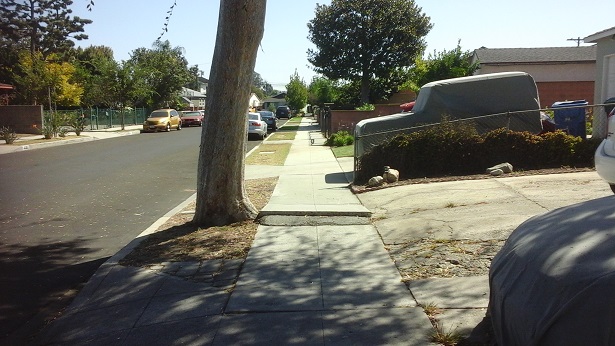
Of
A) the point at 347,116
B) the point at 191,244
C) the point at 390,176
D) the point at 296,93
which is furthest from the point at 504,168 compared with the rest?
the point at 296,93

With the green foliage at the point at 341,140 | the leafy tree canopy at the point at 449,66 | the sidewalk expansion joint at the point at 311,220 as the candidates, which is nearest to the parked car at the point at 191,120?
the leafy tree canopy at the point at 449,66

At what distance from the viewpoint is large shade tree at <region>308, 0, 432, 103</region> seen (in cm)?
4125

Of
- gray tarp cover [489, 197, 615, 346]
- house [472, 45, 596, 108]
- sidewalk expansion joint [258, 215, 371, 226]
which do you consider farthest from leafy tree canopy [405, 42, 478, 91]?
gray tarp cover [489, 197, 615, 346]

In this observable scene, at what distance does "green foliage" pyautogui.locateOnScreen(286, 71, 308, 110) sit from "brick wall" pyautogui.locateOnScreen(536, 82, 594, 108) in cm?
5825

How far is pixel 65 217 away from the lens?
1013 centimetres

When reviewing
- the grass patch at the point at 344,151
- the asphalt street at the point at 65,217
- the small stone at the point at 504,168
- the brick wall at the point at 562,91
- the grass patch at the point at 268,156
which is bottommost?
the asphalt street at the point at 65,217

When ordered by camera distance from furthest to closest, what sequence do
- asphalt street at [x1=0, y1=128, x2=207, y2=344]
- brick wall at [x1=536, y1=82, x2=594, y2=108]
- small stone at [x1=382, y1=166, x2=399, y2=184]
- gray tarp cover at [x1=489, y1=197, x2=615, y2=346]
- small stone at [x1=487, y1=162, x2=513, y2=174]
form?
brick wall at [x1=536, y1=82, x2=594, y2=108] < small stone at [x1=382, y1=166, x2=399, y2=184] < small stone at [x1=487, y1=162, x2=513, y2=174] < asphalt street at [x1=0, y1=128, x2=207, y2=344] < gray tarp cover at [x1=489, y1=197, x2=615, y2=346]

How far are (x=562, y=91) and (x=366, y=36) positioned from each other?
15.1 meters

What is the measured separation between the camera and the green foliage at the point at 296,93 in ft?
287

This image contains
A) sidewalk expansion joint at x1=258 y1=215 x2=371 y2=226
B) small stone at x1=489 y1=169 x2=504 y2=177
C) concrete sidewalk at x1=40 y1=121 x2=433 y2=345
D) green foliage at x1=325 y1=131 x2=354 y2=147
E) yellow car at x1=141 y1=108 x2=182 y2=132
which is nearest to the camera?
concrete sidewalk at x1=40 y1=121 x2=433 y2=345

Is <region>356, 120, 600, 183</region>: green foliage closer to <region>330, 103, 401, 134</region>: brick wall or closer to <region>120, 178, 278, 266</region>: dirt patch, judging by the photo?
<region>120, 178, 278, 266</region>: dirt patch

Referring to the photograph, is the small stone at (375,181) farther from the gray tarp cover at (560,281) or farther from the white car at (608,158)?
the gray tarp cover at (560,281)

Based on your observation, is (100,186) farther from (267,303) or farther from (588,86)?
(588,86)

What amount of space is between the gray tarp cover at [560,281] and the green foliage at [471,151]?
26.8ft
